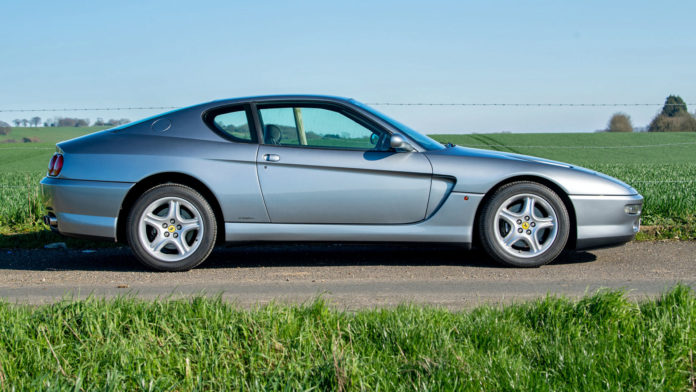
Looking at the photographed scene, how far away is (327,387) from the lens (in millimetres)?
2680

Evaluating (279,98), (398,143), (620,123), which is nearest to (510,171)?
(398,143)

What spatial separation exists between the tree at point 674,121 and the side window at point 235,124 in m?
23.9

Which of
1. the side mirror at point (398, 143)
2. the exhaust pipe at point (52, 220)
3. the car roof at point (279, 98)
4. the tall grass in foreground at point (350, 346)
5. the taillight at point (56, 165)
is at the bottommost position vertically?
the tall grass in foreground at point (350, 346)

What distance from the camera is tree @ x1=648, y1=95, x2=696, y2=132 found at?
26.3 m

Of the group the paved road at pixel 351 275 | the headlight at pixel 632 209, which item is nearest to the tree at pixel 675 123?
the paved road at pixel 351 275

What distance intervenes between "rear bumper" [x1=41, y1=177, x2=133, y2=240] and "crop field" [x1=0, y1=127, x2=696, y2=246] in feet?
6.58

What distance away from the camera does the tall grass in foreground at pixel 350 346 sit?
272cm

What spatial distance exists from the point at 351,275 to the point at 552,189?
1837mm

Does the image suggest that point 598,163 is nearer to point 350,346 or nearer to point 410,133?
point 410,133

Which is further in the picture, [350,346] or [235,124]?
[235,124]

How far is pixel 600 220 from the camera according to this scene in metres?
5.59

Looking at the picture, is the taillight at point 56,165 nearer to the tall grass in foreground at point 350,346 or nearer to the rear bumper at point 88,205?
the rear bumper at point 88,205

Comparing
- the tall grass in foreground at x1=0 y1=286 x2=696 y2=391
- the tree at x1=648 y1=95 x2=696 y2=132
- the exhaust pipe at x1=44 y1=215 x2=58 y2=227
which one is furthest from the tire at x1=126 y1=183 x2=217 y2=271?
the tree at x1=648 y1=95 x2=696 y2=132

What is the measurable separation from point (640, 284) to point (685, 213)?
330 cm
